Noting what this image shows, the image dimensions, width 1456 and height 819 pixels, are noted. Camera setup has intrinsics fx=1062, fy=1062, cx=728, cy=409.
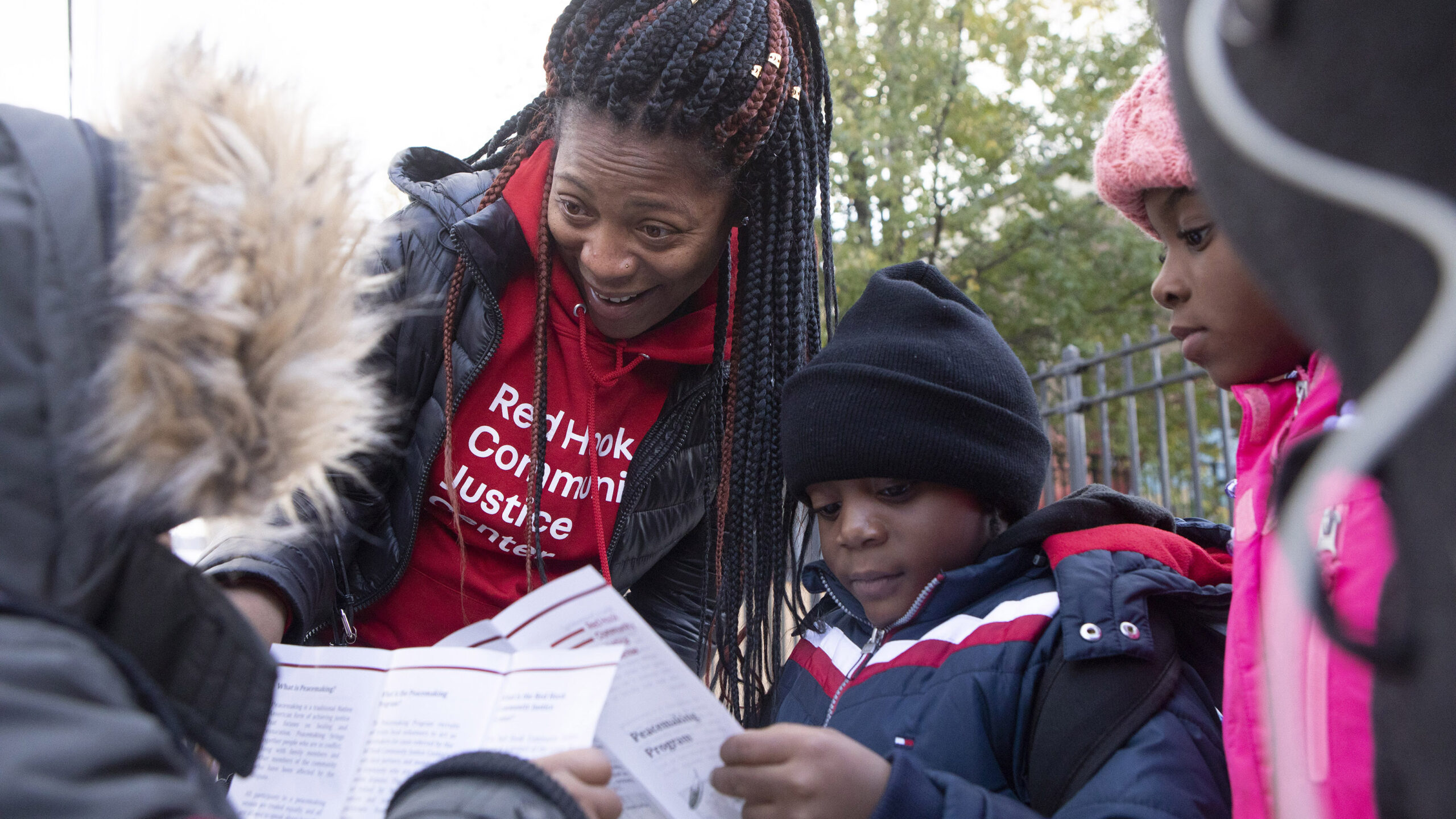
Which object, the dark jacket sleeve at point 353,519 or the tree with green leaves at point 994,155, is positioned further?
the tree with green leaves at point 994,155

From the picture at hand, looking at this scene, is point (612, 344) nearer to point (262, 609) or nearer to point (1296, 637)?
point (262, 609)

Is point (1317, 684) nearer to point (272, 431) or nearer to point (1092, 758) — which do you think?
point (1092, 758)

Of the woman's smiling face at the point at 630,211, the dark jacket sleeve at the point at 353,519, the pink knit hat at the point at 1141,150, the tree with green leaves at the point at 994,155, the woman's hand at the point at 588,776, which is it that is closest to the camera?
the woman's hand at the point at 588,776

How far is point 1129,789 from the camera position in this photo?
1407 millimetres

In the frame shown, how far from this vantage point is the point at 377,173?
118cm

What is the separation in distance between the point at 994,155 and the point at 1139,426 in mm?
2797

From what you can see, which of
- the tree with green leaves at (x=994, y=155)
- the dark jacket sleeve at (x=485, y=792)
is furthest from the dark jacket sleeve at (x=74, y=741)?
the tree with green leaves at (x=994, y=155)

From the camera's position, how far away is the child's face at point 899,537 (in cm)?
197

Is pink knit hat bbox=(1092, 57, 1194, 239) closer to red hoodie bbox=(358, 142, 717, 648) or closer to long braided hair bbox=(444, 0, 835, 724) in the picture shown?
long braided hair bbox=(444, 0, 835, 724)

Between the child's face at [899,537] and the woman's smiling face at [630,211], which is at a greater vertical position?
the woman's smiling face at [630,211]

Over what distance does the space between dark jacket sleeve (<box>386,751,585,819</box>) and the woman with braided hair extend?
0.87m

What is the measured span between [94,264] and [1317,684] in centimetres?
117

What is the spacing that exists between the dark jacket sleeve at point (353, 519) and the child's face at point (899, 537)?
0.86 meters

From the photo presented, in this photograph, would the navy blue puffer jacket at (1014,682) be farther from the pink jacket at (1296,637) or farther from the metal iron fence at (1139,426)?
the metal iron fence at (1139,426)
